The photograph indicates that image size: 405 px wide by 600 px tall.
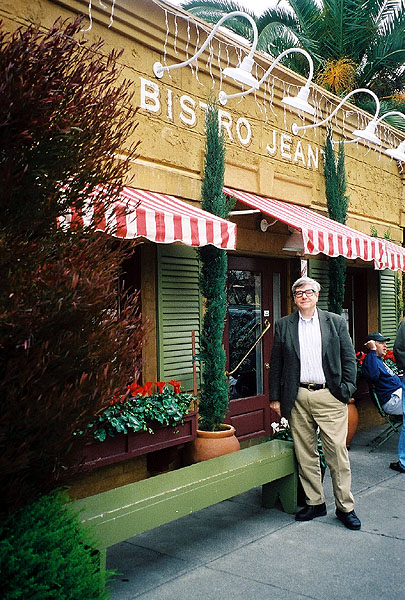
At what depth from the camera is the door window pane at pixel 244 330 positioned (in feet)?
24.2

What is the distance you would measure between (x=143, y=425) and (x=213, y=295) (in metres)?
1.69

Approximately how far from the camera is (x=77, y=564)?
2504 mm

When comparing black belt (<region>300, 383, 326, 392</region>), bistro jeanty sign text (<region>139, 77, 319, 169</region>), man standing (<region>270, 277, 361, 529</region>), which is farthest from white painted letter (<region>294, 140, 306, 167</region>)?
black belt (<region>300, 383, 326, 392</region>)

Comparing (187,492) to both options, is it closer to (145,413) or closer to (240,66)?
(145,413)

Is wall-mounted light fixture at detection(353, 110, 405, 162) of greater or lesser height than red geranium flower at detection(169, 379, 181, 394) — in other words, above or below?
above

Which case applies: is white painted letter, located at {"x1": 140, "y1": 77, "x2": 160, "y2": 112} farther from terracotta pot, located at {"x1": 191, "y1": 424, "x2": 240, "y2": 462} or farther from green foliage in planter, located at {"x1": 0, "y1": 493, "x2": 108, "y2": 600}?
green foliage in planter, located at {"x1": 0, "y1": 493, "x2": 108, "y2": 600}

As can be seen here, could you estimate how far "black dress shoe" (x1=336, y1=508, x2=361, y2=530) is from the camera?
4.74 metres

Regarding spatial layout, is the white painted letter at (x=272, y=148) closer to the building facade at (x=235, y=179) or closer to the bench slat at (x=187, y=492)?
the building facade at (x=235, y=179)

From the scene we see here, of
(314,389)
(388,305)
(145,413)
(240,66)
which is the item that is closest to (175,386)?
(145,413)

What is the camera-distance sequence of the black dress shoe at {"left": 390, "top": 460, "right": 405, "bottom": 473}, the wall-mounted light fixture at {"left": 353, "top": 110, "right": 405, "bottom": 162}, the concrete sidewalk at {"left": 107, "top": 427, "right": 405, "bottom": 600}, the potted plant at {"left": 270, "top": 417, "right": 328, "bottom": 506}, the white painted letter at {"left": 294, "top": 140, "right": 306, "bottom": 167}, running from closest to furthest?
the concrete sidewalk at {"left": 107, "top": 427, "right": 405, "bottom": 600}, the potted plant at {"left": 270, "top": 417, "right": 328, "bottom": 506}, the black dress shoe at {"left": 390, "top": 460, "right": 405, "bottom": 473}, the wall-mounted light fixture at {"left": 353, "top": 110, "right": 405, "bottom": 162}, the white painted letter at {"left": 294, "top": 140, "right": 306, "bottom": 167}

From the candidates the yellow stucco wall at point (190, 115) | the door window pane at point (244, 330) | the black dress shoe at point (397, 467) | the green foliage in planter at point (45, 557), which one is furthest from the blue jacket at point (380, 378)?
Answer: the green foliage in planter at point (45, 557)

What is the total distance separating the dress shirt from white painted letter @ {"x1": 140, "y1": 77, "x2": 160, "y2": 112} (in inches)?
102

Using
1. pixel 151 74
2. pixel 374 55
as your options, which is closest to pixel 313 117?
pixel 151 74

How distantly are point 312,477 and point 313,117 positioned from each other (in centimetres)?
522
